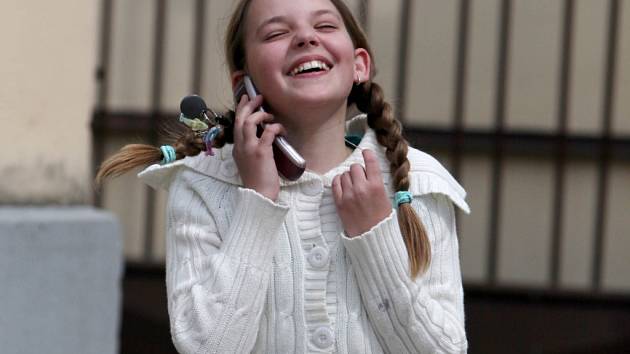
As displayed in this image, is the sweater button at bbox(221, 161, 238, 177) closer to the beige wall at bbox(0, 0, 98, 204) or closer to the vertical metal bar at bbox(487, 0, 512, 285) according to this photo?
the beige wall at bbox(0, 0, 98, 204)

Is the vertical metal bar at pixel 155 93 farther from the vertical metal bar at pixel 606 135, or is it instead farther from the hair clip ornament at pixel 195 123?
the hair clip ornament at pixel 195 123

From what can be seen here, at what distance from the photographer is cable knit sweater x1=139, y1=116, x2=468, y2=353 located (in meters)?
2.68

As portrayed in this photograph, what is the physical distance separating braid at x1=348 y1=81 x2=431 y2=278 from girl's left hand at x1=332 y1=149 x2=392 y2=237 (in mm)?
49

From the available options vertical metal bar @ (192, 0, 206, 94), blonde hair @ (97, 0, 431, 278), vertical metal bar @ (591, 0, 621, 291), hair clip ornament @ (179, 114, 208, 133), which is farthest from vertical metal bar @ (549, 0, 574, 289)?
hair clip ornament @ (179, 114, 208, 133)

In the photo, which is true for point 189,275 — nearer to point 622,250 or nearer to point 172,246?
point 172,246

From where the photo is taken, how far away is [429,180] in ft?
9.45

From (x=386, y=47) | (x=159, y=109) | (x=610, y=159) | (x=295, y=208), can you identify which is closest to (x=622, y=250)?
(x=610, y=159)

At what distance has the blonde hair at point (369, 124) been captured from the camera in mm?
2828

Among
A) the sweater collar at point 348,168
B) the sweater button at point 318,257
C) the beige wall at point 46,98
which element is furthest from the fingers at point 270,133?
the beige wall at point 46,98

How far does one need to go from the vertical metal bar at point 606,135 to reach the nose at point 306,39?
367cm

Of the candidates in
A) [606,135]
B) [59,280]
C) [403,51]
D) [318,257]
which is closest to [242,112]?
[318,257]

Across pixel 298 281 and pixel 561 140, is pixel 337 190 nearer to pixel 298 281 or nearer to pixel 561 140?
pixel 298 281

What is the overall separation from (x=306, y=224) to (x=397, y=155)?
0.75 feet

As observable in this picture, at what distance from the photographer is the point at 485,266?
6.40m
